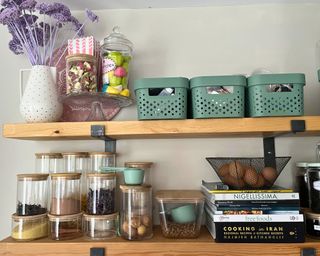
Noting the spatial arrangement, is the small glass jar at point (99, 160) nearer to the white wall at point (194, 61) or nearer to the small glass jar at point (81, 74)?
the white wall at point (194, 61)

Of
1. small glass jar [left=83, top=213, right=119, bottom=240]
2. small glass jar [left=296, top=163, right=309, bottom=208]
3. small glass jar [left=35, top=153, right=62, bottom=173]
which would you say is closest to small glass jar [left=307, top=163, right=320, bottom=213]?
small glass jar [left=296, top=163, right=309, bottom=208]

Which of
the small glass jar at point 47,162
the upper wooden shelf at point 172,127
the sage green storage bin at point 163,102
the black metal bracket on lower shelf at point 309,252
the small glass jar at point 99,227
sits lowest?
the black metal bracket on lower shelf at point 309,252

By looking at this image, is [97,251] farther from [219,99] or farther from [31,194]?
[219,99]

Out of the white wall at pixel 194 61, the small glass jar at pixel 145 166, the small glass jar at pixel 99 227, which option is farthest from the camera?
the white wall at pixel 194 61

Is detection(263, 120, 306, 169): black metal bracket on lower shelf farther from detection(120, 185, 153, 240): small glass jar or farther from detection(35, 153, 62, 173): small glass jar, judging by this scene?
detection(35, 153, 62, 173): small glass jar

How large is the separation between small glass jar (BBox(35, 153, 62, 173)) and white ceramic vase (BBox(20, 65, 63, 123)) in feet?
0.52

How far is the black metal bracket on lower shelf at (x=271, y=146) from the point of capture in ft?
3.26

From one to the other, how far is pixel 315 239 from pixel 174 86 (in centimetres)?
71

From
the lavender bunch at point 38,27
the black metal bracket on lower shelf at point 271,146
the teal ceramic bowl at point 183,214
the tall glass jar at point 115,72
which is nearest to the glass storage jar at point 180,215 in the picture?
the teal ceramic bowl at point 183,214

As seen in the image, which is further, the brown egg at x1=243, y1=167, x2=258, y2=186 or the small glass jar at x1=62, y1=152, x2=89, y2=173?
the small glass jar at x1=62, y1=152, x2=89, y2=173

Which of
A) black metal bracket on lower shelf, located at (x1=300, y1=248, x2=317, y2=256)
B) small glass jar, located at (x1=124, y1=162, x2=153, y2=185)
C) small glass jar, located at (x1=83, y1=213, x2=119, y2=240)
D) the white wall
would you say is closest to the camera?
black metal bracket on lower shelf, located at (x1=300, y1=248, x2=317, y2=256)

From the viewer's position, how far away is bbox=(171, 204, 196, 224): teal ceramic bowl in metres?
1.04

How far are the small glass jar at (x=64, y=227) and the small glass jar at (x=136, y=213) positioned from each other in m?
0.16

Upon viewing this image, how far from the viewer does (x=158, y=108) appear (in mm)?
1031
